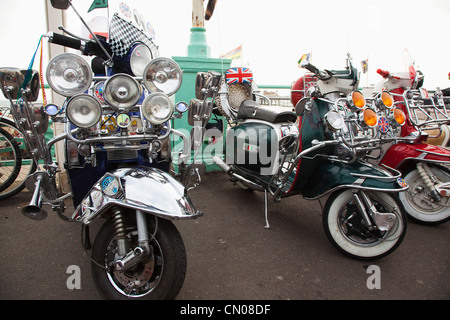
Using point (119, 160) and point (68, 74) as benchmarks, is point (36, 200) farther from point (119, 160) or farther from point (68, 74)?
point (68, 74)

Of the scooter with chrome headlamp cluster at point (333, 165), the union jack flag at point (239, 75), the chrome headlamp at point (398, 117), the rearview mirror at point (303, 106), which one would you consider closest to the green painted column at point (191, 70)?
the union jack flag at point (239, 75)

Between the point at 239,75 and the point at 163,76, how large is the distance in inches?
93.4

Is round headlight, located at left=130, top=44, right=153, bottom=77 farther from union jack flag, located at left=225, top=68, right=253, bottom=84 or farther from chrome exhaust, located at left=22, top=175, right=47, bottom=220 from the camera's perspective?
union jack flag, located at left=225, top=68, right=253, bottom=84

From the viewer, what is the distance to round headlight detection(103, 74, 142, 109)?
1.70 metres

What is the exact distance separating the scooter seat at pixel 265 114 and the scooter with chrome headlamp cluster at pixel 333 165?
0.04 feet

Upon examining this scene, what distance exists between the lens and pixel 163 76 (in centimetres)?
183

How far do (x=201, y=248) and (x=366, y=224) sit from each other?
133cm

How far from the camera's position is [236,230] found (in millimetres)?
2877

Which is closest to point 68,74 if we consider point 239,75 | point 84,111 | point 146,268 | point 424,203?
point 84,111

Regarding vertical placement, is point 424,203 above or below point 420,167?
below

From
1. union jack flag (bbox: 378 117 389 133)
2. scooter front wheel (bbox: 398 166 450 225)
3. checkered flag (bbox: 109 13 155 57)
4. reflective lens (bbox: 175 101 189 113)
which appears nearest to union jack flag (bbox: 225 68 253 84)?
union jack flag (bbox: 378 117 389 133)

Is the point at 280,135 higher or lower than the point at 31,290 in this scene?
higher

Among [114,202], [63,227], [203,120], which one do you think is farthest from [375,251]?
[63,227]
